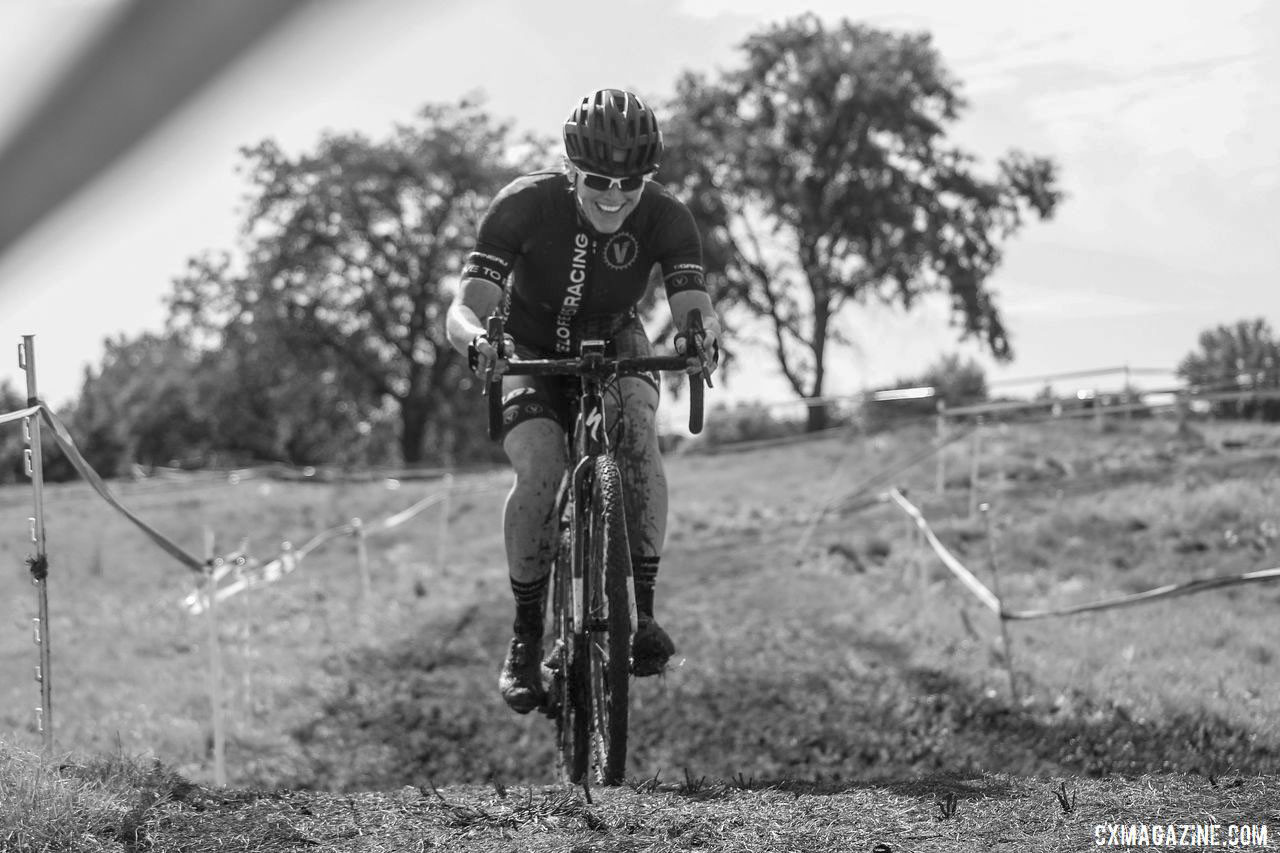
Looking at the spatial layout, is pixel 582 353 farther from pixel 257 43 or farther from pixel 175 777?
pixel 257 43

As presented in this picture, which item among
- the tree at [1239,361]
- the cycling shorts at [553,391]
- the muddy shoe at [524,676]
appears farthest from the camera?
the tree at [1239,361]

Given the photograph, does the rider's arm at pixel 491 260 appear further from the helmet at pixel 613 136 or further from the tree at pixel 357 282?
the tree at pixel 357 282

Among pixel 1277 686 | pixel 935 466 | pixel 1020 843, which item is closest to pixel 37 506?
pixel 1020 843

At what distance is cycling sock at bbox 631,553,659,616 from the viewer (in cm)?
567

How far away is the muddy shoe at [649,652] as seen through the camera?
5.30 m

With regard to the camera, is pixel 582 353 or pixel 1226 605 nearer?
pixel 582 353

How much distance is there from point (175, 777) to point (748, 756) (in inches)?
169

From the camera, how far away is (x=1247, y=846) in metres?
3.30

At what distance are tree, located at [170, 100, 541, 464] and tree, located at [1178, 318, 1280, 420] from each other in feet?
97.1

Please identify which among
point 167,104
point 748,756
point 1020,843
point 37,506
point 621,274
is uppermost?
point 621,274

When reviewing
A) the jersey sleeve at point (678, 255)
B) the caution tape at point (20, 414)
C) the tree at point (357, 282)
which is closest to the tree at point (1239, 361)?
the jersey sleeve at point (678, 255)

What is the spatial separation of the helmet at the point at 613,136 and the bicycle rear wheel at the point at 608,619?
1.20 metres

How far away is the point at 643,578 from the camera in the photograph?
5.68 m

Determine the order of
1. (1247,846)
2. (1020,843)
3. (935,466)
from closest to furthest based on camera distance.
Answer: (1247,846) → (1020,843) → (935,466)
